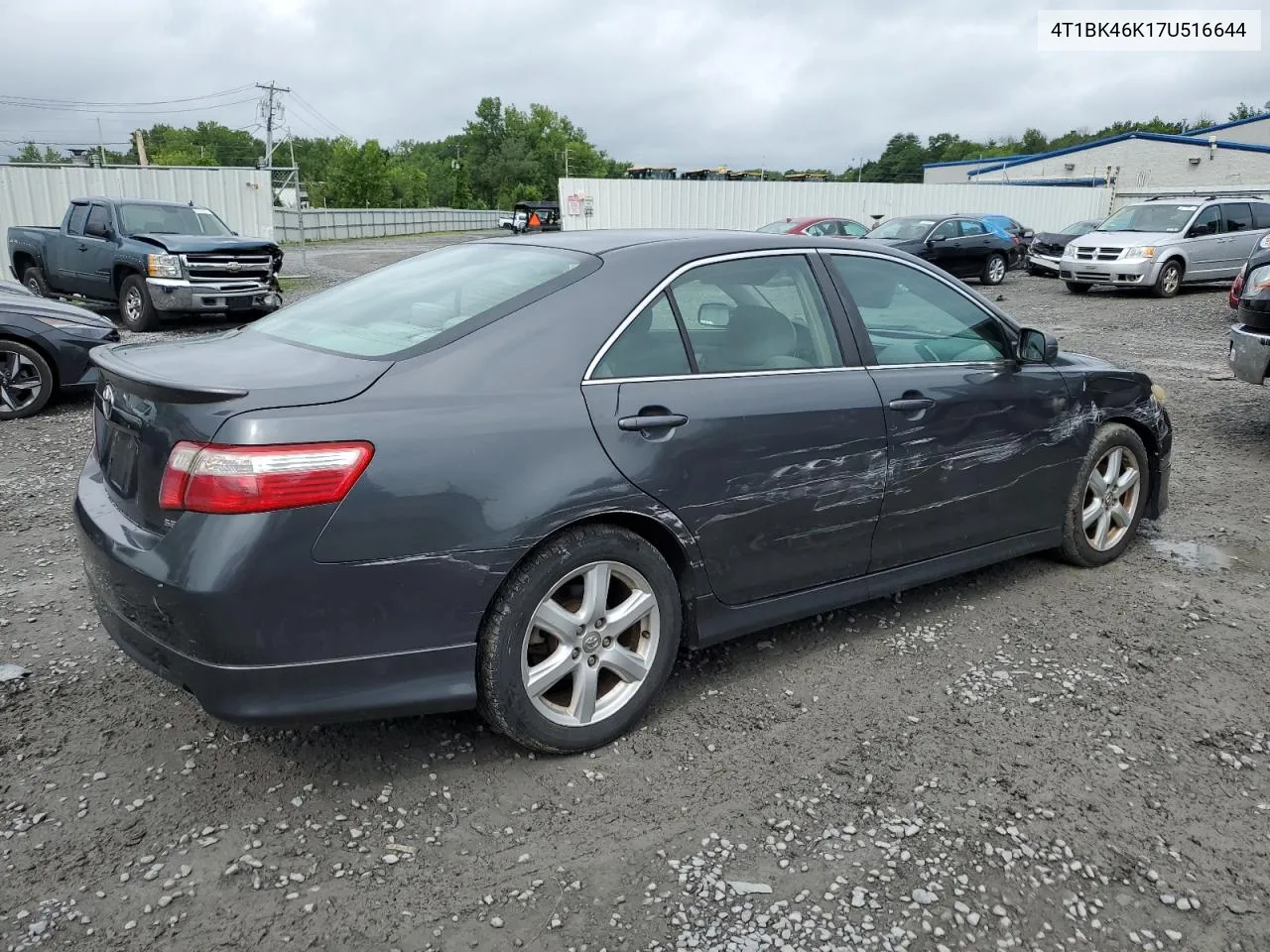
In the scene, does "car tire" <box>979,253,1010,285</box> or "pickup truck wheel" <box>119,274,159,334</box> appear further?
"car tire" <box>979,253,1010,285</box>

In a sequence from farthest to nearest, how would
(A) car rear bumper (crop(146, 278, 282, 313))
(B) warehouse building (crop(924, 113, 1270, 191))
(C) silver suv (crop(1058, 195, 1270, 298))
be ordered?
(B) warehouse building (crop(924, 113, 1270, 191)) → (C) silver suv (crop(1058, 195, 1270, 298)) → (A) car rear bumper (crop(146, 278, 282, 313))

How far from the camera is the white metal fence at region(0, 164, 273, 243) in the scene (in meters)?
20.2

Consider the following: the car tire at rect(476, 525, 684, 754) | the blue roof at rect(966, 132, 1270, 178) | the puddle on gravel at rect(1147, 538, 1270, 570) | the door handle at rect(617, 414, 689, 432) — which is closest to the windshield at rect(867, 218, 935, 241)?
the puddle on gravel at rect(1147, 538, 1270, 570)

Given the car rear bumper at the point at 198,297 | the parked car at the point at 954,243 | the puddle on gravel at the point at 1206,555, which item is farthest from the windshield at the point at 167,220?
the puddle on gravel at the point at 1206,555

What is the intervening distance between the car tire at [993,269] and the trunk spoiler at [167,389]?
2156 cm

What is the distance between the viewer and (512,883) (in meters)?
2.58

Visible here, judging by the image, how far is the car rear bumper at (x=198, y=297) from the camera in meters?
13.4

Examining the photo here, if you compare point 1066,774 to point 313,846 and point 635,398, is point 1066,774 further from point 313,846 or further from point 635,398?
point 313,846

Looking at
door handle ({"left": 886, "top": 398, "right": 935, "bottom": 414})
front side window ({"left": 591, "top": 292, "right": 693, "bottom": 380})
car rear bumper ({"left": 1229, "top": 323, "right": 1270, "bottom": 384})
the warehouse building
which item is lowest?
car rear bumper ({"left": 1229, "top": 323, "right": 1270, "bottom": 384})

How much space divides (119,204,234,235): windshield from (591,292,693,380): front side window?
518 inches

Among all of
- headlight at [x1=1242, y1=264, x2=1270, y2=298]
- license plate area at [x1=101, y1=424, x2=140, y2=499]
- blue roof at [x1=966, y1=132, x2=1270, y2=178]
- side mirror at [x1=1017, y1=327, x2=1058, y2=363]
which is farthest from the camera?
blue roof at [x1=966, y1=132, x2=1270, y2=178]

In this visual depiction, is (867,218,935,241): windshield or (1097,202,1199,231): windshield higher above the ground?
(1097,202,1199,231): windshield

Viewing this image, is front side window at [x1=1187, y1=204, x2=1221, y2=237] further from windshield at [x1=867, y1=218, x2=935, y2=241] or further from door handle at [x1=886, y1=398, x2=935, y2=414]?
door handle at [x1=886, y1=398, x2=935, y2=414]

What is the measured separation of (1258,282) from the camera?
278 inches
